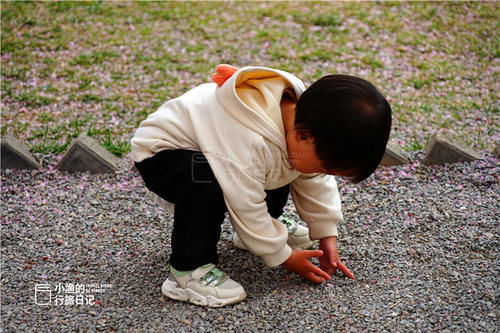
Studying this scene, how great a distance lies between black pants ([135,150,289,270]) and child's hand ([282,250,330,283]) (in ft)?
0.93

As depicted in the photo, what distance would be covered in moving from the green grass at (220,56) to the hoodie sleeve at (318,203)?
1050mm

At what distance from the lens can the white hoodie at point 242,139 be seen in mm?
1798

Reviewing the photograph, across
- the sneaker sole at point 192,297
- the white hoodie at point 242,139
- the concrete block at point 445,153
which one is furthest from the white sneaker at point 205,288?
the concrete block at point 445,153

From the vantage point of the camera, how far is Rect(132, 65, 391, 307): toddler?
169 centimetres

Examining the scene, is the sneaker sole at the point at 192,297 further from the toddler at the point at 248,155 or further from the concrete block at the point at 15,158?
the concrete block at the point at 15,158

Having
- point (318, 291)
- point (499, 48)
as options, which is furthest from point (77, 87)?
point (499, 48)

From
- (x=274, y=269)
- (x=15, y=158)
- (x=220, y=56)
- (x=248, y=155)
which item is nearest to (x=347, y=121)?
(x=248, y=155)

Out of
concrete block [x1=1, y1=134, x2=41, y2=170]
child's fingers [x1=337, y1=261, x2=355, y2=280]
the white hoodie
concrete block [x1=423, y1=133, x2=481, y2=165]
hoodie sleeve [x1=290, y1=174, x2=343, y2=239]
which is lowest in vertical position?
concrete block [x1=1, y1=134, x2=41, y2=170]

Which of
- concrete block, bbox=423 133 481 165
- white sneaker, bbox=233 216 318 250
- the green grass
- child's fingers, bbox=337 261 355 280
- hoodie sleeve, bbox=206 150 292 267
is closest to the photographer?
hoodie sleeve, bbox=206 150 292 267

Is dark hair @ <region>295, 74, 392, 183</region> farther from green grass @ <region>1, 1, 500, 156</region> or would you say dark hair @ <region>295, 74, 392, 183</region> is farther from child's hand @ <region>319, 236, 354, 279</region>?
green grass @ <region>1, 1, 500, 156</region>

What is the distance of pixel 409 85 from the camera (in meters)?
3.87

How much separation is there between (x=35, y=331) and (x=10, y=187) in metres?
1.13

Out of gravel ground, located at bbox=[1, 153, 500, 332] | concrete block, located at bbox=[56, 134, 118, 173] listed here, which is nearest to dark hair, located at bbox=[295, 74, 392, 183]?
gravel ground, located at bbox=[1, 153, 500, 332]

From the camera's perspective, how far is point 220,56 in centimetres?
423
